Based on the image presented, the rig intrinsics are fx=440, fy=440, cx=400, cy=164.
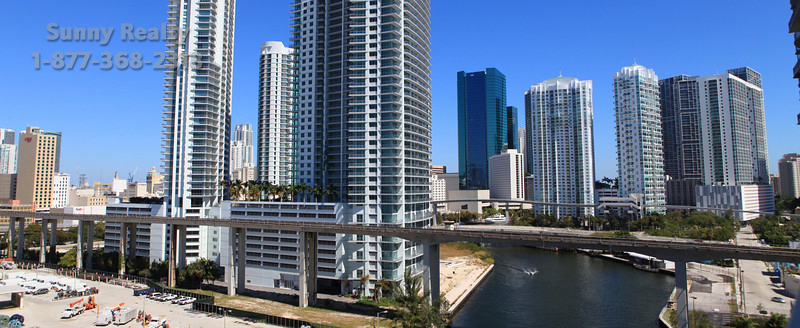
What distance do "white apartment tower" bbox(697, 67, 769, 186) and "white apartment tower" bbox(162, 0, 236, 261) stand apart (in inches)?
7739

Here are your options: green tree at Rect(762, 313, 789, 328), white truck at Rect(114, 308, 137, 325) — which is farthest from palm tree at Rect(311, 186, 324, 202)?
green tree at Rect(762, 313, 789, 328)

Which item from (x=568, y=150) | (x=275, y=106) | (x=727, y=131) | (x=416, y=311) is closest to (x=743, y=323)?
(x=416, y=311)

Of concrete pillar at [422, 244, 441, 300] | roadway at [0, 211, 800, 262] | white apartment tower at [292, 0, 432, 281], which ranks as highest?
white apartment tower at [292, 0, 432, 281]

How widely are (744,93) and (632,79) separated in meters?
76.6

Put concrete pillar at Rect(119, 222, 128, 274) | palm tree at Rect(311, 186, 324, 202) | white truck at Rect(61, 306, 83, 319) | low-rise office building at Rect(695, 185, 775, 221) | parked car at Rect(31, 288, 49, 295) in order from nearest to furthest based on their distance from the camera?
white truck at Rect(61, 306, 83, 319), parked car at Rect(31, 288, 49, 295), palm tree at Rect(311, 186, 324, 202), concrete pillar at Rect(119, 222, 128, 274), low-rise office building at Rect(695, 185, 775, 221)

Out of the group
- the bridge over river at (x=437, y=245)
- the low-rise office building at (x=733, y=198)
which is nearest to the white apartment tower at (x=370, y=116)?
the bridge over river at (x=437, y=245)

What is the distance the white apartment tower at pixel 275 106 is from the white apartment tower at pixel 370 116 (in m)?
58.8

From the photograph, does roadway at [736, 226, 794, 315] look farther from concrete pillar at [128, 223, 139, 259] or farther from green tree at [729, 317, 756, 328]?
concrete pillar at [128, 223, 139, 259]

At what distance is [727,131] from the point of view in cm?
18500

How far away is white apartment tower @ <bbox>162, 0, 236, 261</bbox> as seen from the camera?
97562 millimetres

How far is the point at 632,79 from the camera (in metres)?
158

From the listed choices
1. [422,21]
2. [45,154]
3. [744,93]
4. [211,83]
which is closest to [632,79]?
[744,93]

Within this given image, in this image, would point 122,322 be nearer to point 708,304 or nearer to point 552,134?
point 708,304

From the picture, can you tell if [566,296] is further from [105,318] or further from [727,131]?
[727,131]
